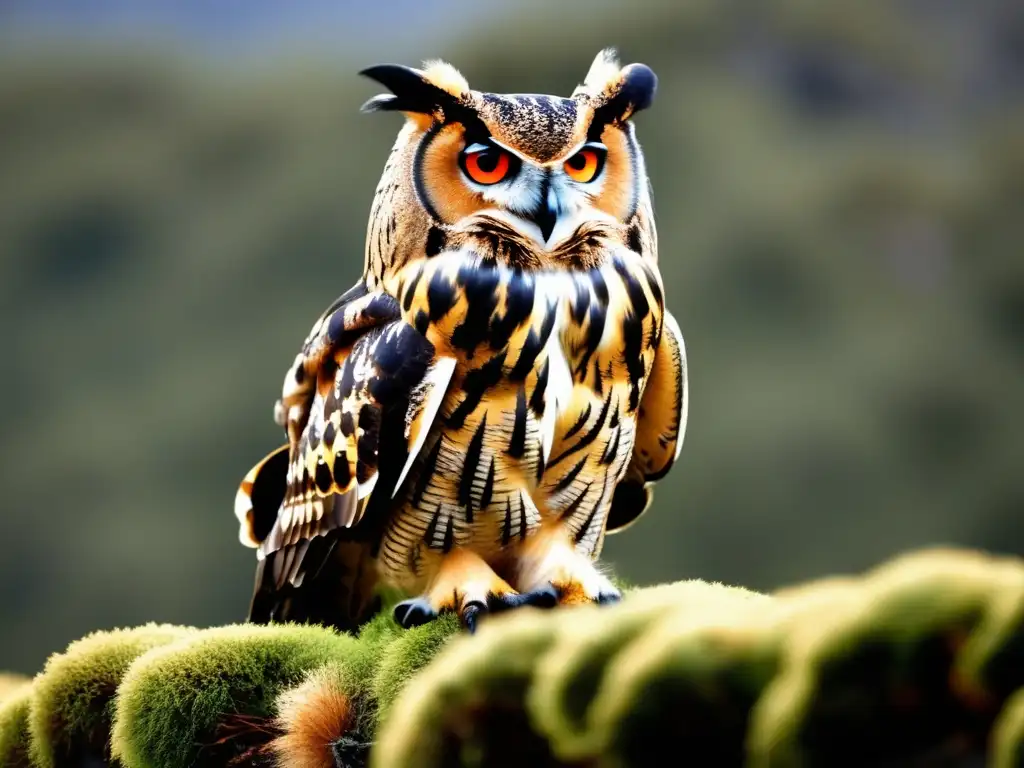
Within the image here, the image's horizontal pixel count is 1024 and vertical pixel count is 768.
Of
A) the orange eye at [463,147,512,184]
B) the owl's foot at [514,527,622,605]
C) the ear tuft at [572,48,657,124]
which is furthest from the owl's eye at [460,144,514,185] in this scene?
the owl's foot at [514,527,622,605]

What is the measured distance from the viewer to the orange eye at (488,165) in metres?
1.19

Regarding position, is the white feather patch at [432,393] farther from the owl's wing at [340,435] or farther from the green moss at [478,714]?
the green moss at [478,714]

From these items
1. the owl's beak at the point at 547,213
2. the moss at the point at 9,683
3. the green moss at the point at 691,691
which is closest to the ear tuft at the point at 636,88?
the owl's beak at the point at 547,213

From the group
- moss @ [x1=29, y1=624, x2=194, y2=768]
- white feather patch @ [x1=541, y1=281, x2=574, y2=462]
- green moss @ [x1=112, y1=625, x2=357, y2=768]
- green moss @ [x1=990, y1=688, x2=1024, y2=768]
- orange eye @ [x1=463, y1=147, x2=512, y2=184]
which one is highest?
orange eye @ [x1=463, y1=147, x2=512, y2=184]

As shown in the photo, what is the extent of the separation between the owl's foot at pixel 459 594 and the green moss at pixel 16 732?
0.41 meters

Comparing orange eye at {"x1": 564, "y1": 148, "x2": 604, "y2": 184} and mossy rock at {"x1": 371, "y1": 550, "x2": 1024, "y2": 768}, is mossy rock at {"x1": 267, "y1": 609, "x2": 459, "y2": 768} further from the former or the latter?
orange eye at {"x1": 564, "y1": 148, "x2": 604, "y2": 184}

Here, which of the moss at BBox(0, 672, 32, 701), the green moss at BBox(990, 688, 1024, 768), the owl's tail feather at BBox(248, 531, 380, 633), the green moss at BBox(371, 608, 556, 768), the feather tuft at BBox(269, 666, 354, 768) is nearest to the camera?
the green moss at BBox(990, 688, 1024, 768)

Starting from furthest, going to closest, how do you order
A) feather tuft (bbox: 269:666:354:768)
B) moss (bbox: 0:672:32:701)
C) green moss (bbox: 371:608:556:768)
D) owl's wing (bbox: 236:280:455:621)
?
moss (bbox: 0:672:32:701), owl's wing (bbox: 236:280:455:621), feather tuft (bbox: 269:666:354:768), green moss (bbox: 371:608:556:768)

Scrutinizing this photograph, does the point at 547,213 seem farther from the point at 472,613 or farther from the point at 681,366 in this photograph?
the point at 472,613

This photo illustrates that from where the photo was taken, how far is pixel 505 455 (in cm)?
119

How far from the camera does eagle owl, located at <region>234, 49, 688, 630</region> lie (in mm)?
1179

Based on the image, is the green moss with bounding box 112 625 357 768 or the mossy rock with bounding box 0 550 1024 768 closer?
the mossy rock with bounding box 0 550 1024 768

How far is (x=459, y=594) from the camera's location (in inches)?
47.3

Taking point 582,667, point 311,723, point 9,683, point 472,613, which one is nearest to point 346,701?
point 311,723
